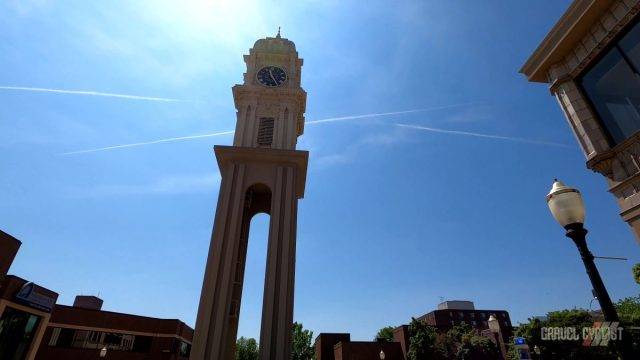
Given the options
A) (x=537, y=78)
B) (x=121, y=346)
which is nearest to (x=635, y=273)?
(x=537, y=78)

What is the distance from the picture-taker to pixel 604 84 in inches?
388

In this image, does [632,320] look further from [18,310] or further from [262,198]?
[18,310]

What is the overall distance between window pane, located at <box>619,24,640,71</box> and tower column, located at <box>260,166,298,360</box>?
59.0 feet

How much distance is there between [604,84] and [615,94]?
1.49 feet

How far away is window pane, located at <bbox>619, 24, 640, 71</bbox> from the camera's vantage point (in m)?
8.95

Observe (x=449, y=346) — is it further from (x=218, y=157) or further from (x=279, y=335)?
(x=218, y=157)

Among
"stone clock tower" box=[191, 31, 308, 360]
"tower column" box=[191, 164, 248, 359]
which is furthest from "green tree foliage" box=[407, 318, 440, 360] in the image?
"tower column" box=[191, 164, 248, 359]

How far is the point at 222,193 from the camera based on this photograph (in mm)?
24297

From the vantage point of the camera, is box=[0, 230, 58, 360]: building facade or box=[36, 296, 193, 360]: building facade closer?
box=[0, 230, 58, 360]: building facade

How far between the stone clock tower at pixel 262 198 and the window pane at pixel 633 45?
18.0 metres

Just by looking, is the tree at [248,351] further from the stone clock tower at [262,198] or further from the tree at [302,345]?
the stone clock tower at [262,198]

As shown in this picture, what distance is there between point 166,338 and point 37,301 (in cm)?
2386

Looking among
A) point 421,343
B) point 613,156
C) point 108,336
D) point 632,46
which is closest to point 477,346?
point 421,343

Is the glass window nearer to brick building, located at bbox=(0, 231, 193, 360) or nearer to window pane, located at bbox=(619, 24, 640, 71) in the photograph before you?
window pane, located at bbox=(619, 24, 640, 71)
